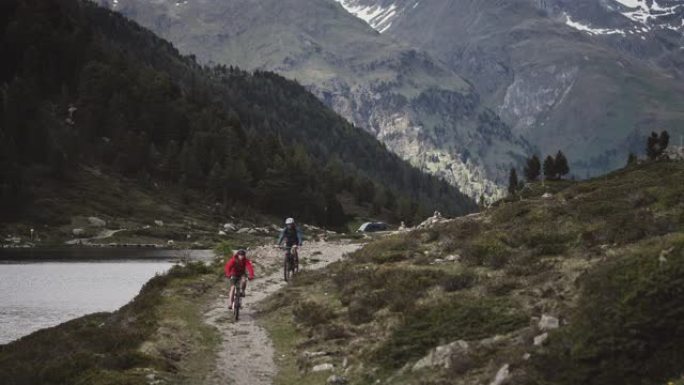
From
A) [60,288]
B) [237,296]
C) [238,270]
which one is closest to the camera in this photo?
[237,296]

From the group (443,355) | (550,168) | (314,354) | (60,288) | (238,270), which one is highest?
(550,168)

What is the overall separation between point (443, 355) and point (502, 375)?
3458 millimetres

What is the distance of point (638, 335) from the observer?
14953 mm

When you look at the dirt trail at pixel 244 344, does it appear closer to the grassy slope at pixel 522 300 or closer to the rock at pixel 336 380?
the grassy slope at pixel 522 300

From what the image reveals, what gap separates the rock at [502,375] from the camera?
52.2 feet

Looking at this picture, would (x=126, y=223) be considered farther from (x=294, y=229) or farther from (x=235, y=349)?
(x=235, y=349)

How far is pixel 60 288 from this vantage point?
206ft

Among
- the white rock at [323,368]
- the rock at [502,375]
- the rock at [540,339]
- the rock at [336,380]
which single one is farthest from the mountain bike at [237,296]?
the rock at [502,375]

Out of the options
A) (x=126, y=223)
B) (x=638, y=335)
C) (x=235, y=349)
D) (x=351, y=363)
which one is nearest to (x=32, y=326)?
(x=235, y=349)

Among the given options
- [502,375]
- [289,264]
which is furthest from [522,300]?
[289,264]

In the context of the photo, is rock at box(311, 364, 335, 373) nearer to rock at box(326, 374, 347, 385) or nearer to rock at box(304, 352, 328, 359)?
rock at box(304, 352, 328, 359)

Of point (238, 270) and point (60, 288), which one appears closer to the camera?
point (238, 270)

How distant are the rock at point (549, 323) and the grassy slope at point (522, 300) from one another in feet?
0.69

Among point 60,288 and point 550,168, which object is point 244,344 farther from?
point 550,168
